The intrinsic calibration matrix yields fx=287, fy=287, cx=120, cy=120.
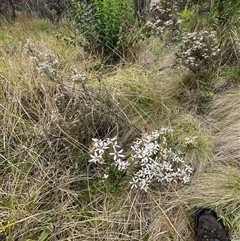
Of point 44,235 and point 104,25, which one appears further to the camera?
point 104,25

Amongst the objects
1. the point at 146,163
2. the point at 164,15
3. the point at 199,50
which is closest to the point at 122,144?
the point at 146,163

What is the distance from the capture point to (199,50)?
1.98m

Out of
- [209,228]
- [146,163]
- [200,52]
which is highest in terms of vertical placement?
[200,52]

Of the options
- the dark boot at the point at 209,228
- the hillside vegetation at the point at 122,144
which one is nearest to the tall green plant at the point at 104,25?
the hillside vegetation at the point at 122,144

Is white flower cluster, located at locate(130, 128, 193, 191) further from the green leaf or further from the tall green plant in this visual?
the tall green plant

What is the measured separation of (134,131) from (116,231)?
0.61 m

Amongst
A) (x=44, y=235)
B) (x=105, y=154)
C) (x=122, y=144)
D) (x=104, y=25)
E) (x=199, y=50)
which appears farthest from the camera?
(x=104, y=25)

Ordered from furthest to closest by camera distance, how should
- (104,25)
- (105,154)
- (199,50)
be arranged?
(104,25) < (199,50) < (105,154)

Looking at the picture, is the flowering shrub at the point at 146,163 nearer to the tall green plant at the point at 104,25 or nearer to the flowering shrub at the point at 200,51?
the flowering shrub at the point at 200,51

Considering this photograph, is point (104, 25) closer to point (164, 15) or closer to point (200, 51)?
point (164, 15)

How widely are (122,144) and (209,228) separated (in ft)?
2.18

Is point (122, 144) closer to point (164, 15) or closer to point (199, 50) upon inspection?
point (199, 50)

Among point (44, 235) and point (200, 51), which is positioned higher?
point (200, 51)

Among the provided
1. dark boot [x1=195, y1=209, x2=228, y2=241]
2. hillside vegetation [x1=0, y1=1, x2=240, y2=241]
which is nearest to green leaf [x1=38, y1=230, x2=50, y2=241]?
hillside vegetation [x1=0, y1=1, x2=240, y2=241]
